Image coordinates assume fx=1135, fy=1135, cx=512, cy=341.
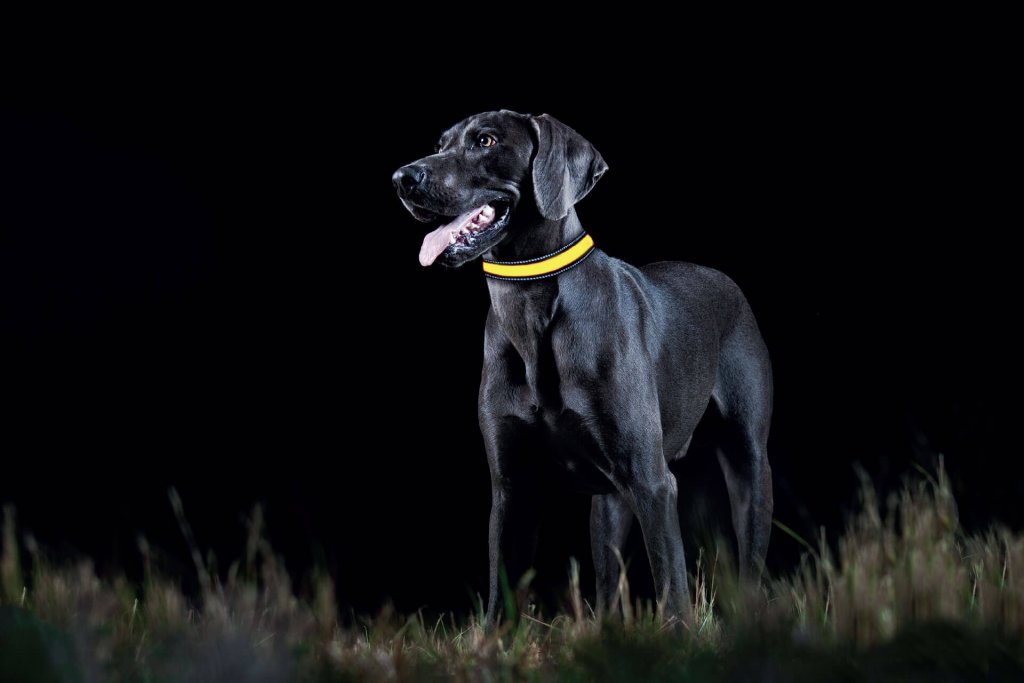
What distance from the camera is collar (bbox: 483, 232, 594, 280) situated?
3898 millimetres

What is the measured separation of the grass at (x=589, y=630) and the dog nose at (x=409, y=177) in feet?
3.93

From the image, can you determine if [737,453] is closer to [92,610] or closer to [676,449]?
[676,449]

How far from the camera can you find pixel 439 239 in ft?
12.2

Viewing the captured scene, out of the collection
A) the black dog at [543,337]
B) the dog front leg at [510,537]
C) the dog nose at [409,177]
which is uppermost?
the dog nose at [409,177]

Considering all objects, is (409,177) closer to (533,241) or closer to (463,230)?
(463,230)

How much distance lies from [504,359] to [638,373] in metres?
0.47

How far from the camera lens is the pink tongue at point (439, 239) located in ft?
12.1

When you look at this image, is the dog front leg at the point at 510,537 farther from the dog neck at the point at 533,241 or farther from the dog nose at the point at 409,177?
the dog nose at the point at 409,177

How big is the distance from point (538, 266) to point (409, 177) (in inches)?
21.3

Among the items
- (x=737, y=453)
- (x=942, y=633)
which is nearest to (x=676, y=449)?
(x=737, y=453)

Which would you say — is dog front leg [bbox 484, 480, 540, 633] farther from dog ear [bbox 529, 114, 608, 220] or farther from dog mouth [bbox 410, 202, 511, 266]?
dog ear [bbox 529, 114, 608, 220]

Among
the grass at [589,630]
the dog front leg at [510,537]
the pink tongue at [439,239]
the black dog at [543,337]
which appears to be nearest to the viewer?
the grass at [589,630]

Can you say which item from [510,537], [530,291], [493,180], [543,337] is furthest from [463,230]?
[510,537]

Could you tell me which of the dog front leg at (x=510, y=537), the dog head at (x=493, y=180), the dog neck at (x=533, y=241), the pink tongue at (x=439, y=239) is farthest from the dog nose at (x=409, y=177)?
the dog front leg at (x=510, y=537)
